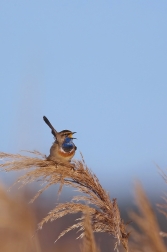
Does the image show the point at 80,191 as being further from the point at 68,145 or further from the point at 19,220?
the point at 68,145

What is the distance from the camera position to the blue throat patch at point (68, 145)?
6.90m

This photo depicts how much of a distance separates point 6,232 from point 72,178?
72 cm

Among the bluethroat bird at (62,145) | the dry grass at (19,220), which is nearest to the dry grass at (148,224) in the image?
the dry grass at (19,220)

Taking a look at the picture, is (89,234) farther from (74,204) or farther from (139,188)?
(74,204)

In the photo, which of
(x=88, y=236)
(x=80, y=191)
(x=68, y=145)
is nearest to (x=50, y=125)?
(x=68, y=145)

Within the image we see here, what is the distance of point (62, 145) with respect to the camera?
7.05 meters

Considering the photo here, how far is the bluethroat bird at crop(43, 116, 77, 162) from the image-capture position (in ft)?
21.7

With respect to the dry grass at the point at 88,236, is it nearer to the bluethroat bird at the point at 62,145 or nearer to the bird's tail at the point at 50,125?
the bluethroat bird at the point at 62,145

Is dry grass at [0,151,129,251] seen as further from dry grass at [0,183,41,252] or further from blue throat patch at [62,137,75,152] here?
blue throat patch at [62,137,75,152]

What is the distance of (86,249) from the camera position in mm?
2916

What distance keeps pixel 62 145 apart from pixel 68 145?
0.08 metres

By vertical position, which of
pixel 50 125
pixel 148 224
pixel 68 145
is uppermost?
pixel 50 125

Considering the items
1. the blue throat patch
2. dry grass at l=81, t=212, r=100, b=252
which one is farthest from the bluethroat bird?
dry grass at l=81, t=212, r=100, b=252

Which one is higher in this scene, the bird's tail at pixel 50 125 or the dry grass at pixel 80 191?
the bird's tail at pixel 50 125
